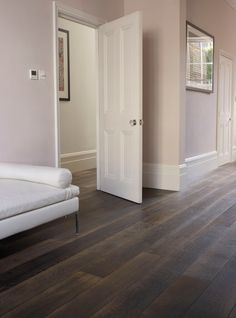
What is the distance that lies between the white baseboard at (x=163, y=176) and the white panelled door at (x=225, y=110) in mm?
2216

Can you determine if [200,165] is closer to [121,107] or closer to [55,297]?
[121,107]

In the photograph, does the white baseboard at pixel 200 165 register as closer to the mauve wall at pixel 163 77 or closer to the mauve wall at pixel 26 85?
the mauve wall at pixel 163 77

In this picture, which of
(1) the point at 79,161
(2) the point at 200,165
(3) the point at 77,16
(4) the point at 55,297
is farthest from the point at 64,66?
(4) the point at 55,297

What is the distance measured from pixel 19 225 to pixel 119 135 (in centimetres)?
201

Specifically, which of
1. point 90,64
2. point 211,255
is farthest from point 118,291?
point 90,64

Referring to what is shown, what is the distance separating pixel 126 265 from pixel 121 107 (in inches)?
86.1

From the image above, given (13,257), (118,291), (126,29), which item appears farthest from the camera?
(126,29)

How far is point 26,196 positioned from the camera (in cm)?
247

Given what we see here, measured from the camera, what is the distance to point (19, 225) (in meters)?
2.40

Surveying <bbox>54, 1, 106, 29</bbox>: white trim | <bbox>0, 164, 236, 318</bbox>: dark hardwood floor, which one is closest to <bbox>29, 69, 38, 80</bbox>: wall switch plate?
<bbox>54, 1, 106, 29</bbox>: white trim

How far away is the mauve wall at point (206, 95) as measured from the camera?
521 cm

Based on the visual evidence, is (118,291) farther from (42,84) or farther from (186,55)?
(186,55)

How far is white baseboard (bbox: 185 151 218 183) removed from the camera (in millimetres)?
5041

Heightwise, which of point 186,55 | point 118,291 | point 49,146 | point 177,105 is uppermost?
point 186,55
